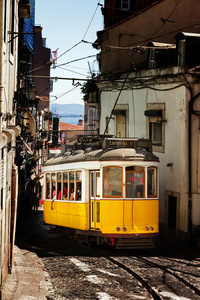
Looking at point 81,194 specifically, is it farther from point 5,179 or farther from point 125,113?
point 125,113

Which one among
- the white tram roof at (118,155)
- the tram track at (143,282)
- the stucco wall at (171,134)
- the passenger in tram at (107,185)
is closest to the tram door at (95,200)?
the passenger in tram at (107,185)

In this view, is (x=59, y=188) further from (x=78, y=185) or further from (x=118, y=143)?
(x=118, y=143)

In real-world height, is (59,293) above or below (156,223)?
below

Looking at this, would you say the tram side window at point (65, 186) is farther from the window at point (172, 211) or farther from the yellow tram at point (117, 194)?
the window at point (172, 211)

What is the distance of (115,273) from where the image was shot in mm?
13781

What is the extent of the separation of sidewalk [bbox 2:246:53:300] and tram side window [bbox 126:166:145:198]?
3480 millimetres

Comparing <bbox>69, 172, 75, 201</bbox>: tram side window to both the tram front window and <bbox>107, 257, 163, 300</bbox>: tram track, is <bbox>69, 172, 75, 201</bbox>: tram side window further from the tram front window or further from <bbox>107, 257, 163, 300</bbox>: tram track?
<bbox>107, 257, 163, 300</bbox>: tram track

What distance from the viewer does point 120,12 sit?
1160 inches

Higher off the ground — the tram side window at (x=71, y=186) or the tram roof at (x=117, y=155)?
the tram roof at (x=117, y=155)

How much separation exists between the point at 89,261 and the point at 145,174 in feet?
10.9

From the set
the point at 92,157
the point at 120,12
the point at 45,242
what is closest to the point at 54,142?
the point at 120,12

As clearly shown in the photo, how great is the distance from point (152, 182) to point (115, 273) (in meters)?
4.20

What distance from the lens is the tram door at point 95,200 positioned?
16891 mm

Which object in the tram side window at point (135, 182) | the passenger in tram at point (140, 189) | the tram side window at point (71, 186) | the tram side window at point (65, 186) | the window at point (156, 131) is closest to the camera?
the tram side window at point (135, 182)
